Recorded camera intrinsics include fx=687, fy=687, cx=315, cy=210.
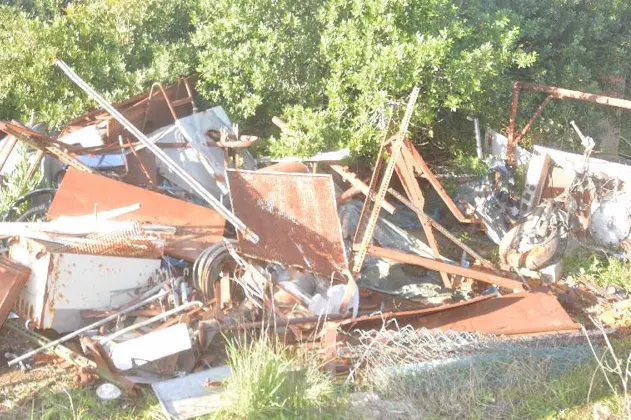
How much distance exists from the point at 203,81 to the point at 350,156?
2.19m

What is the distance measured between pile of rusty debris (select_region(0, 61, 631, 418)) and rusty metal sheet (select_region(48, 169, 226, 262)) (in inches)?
0.5

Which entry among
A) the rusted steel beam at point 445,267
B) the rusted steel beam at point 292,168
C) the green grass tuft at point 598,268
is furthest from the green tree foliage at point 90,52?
the green grass tuft at point 598,268

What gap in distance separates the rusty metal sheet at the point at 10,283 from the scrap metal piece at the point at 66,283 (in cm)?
8

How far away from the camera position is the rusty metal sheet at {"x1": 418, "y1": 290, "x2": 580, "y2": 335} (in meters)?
5.54

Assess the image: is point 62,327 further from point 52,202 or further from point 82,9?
point 82,9

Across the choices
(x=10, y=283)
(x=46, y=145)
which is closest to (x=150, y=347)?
(x=10, y=283)

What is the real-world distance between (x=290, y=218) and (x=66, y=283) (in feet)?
6.36

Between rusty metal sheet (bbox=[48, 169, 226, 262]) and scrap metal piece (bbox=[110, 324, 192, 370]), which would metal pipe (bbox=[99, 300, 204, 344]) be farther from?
rusty metal sheet (bbox=[48, 169, 226, 262])

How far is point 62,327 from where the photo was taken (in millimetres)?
5285

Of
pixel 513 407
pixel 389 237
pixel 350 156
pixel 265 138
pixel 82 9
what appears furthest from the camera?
pixel 82 9

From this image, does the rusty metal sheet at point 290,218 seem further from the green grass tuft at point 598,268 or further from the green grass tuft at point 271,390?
the green grass tuft at point 598,268

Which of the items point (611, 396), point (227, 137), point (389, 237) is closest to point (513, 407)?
point (611, 396)

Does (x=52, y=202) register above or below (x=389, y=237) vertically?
above

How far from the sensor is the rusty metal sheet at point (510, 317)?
5.54 meters
